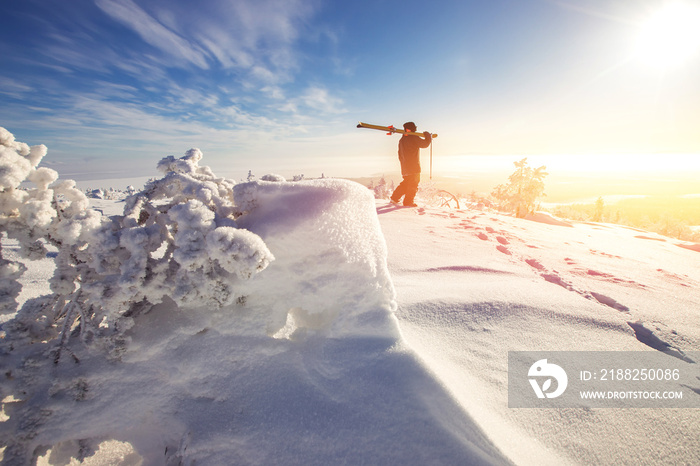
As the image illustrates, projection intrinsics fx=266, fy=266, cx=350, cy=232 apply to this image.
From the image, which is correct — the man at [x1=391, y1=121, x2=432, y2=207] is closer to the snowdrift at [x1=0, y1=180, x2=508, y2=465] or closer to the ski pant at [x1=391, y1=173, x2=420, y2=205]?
the ski pant at [x1=391, y1=173, x2=420, y2=205]

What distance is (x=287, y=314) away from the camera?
1831mm

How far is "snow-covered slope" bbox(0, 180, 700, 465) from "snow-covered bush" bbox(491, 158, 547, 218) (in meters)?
16.6

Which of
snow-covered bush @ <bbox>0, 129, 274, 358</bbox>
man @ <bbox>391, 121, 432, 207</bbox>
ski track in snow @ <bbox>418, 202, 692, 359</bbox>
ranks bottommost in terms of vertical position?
ski track in snow @ <bbox>418, 202, 692, 359</bbox>

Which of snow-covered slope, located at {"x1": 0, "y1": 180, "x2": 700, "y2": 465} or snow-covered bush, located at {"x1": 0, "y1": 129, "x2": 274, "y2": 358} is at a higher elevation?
snow-covered bush, located at {"x1": 0, "y1": 129, "x2": 274, "y2": 358}

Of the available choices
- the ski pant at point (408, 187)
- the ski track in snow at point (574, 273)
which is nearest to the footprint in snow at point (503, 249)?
the ski track in snow at point (574, 273)

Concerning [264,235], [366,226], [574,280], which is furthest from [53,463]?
[574,280]

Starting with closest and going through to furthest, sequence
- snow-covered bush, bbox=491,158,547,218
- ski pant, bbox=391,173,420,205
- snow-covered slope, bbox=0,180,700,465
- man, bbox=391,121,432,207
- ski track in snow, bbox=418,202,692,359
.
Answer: snow-covered slope, bbox=0,180,700,465
ski track in snow, bbox=418,202,692,359
man, bbox=391,121,432,207
ski pant, bbox=391,173,420,205
snow-covered bush, bbox=491,158,547,218

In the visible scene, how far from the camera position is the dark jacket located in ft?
23.7

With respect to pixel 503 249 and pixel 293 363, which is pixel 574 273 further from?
pixel 293 363

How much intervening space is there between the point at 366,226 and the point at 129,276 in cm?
148

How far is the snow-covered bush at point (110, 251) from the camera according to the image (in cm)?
140

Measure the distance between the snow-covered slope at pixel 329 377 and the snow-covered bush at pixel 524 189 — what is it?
16626 mm

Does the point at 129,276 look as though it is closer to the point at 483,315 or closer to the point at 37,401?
the point at 37,401

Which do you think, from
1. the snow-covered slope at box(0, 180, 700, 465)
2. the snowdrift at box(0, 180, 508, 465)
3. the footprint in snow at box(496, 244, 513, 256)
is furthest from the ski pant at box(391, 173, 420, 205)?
the snowdrift at box(0, 180, 508, 465)
